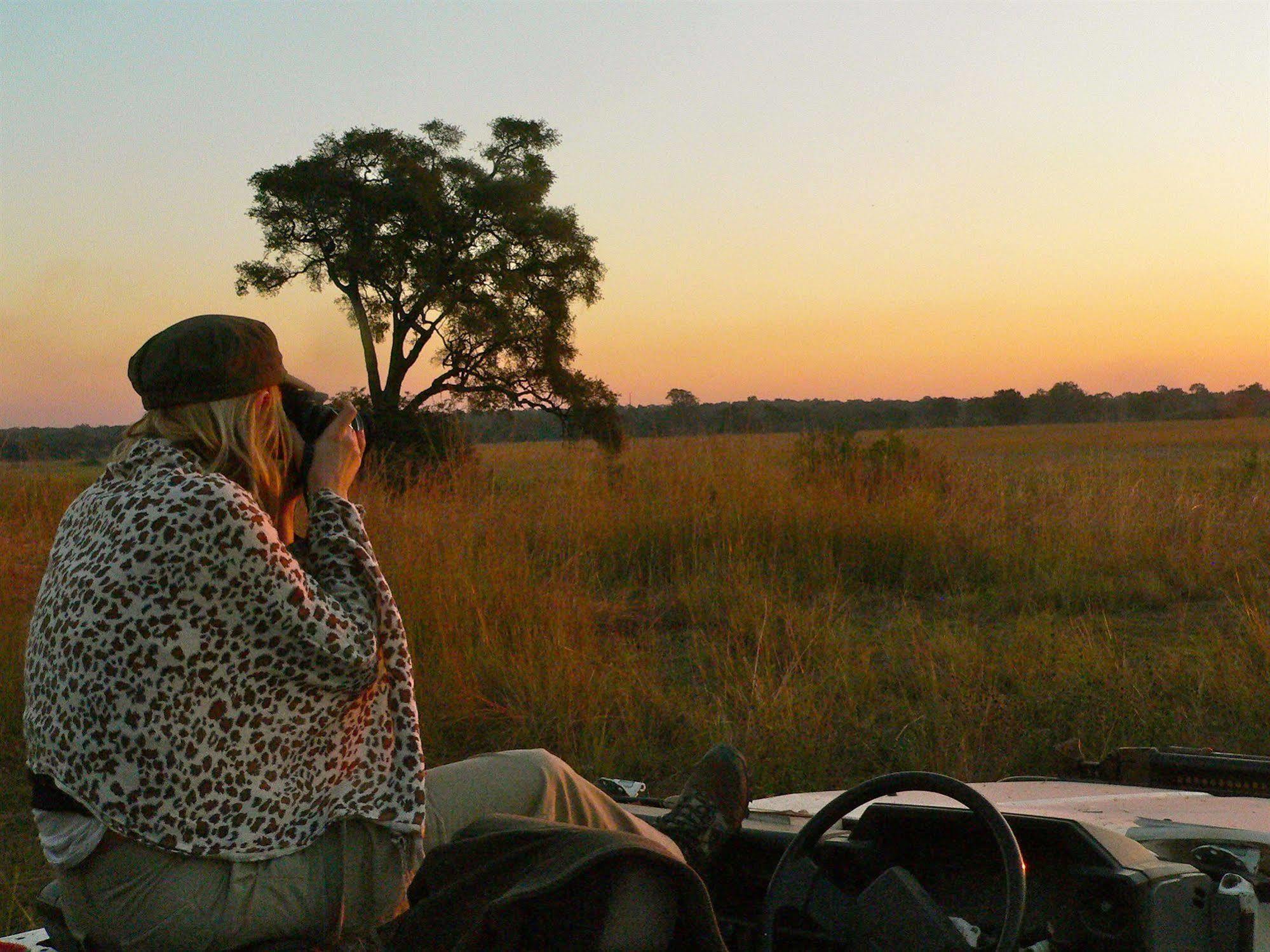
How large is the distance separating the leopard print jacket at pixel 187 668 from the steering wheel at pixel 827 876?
81 cm

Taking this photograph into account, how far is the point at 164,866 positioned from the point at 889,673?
167 inches

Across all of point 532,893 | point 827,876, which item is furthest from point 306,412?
point 827,876

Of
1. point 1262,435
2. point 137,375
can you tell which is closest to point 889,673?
point 137,375

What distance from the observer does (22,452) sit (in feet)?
33.7

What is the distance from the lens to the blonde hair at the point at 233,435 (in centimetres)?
215

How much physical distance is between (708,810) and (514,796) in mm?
458

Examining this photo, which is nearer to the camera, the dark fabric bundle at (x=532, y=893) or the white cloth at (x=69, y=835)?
the dark fabric bundle at (x=532, y=893)

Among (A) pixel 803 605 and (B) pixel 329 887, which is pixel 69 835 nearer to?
(B) pixel 329 887

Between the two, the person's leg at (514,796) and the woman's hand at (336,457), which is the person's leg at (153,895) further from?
the woman's hand at (336,457)

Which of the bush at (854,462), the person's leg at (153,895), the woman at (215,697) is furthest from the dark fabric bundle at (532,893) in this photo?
the bush at (854,462)

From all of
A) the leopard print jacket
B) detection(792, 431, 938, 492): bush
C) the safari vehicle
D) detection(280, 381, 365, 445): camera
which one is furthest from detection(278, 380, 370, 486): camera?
detection(792, 431, 938, 492): bush

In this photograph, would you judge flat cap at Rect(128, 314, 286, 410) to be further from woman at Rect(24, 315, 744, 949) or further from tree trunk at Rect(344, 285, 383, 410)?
tree trunk at Rect(344, 285, 383, 410)

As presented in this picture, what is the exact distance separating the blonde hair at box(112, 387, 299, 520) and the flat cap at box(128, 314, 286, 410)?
2 centimetres

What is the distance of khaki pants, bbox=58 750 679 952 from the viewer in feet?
6.55
